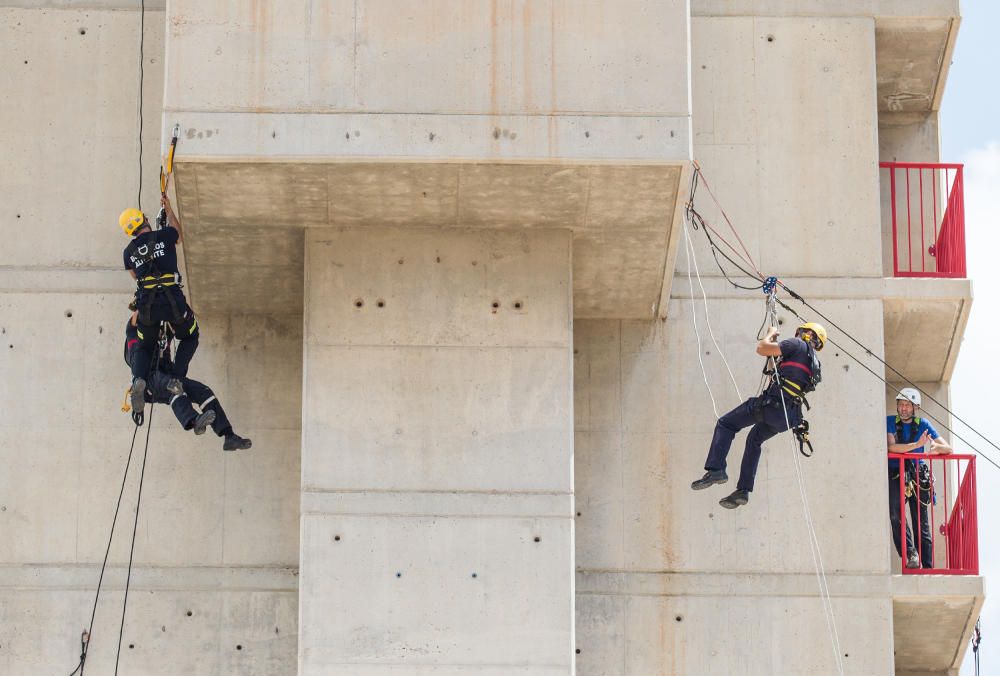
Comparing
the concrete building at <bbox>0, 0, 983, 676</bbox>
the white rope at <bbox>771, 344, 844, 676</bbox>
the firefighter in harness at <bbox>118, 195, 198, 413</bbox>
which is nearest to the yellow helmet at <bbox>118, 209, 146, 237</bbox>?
the firefighter in harness at <bbox>118, 195, 198, 413</bbox>

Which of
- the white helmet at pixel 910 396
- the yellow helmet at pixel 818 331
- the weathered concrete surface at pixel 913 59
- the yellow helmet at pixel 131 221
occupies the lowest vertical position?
the white helmet at pixel 910 396

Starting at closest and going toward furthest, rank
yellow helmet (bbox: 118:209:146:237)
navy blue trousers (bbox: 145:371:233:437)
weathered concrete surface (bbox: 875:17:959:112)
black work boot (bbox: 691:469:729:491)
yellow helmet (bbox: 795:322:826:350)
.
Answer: yellow helmet (bbox: 118:209:146:237)
navy blue trousers (bbox: 145:371:233:437)
black work boot (bbox: 691:469:729:491)
yellow helmet (bbox: 795:322:826:350)
weathered concrete surface (bbox: 875:17:959:112)

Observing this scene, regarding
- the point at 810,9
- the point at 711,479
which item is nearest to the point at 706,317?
the point at 711,479

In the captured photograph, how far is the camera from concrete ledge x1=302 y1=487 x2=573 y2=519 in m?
15.8

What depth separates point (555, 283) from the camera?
52.9 ft

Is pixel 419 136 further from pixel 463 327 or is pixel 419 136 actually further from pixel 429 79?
pixel 463 327

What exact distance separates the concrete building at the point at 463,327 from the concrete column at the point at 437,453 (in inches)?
1.0

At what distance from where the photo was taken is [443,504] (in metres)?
15.8

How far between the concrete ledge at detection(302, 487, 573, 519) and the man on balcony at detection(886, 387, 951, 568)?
135 inches

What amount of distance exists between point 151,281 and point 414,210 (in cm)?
222

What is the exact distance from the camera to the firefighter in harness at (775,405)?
1606 centimetres

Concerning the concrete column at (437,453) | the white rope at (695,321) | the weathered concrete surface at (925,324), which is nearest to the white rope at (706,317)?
the white rope at (695,321)

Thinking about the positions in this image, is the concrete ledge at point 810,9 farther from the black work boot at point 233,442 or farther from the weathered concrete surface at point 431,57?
the black work boot at point 233,442

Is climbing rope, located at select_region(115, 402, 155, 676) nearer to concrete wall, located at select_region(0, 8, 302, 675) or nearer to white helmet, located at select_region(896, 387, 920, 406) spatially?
concrete wall, located at select_region(0, 8, 302, 675)
